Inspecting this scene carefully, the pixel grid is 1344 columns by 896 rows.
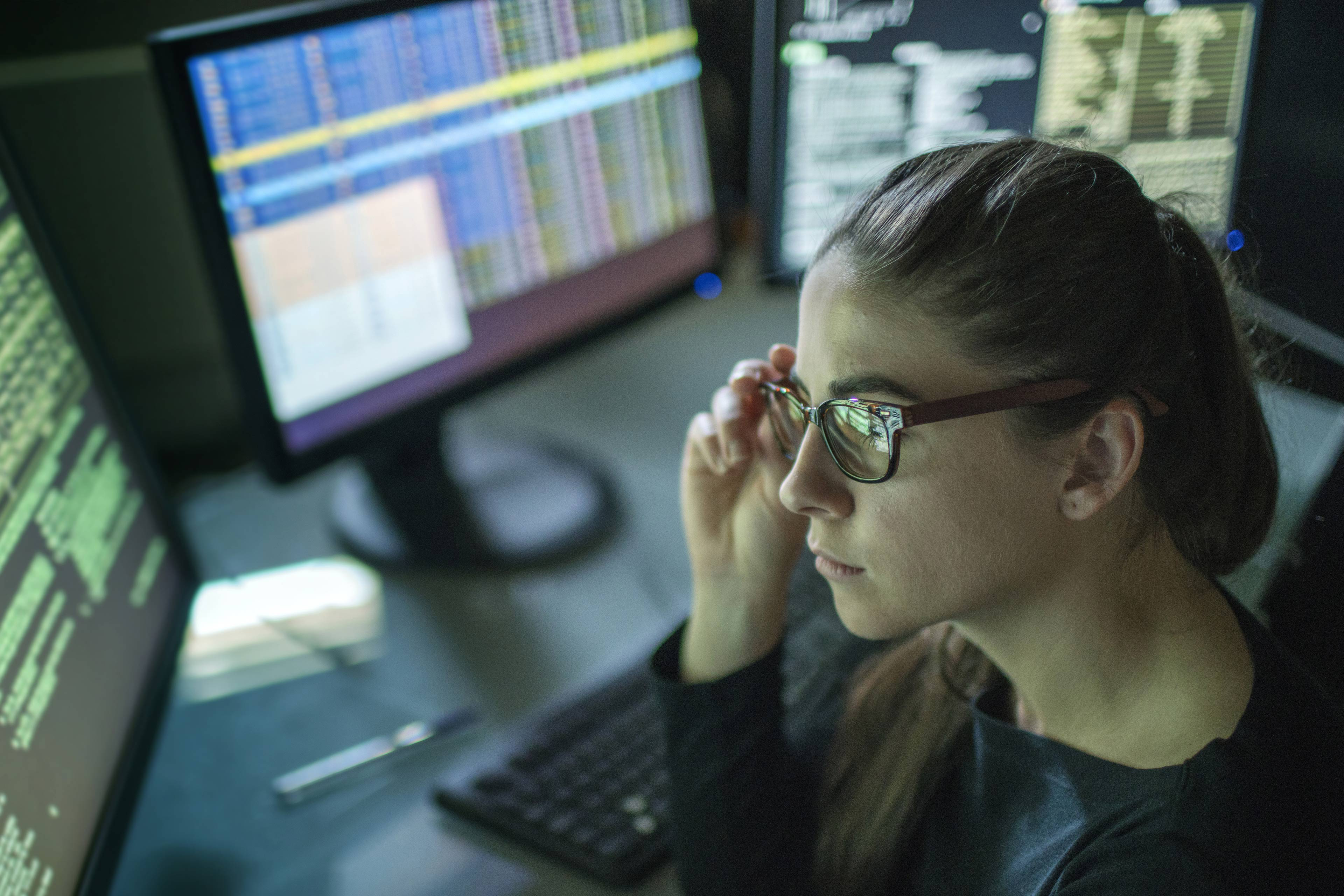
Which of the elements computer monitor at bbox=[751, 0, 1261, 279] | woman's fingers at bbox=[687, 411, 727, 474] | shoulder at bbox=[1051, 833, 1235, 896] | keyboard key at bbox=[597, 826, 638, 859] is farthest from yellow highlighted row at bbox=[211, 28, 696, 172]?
shoulder at bbox=[1051, 833, 1235, 896]

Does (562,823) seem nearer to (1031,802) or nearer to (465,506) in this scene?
(1031,802)

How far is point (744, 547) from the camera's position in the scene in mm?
861

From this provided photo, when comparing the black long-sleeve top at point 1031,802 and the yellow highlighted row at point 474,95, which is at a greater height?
the yellow highlighted row at point 474,95

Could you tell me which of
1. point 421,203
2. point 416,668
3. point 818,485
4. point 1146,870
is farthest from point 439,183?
point 1146,870

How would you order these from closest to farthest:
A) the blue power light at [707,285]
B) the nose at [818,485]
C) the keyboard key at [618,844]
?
the nose at [818,485] < the keyboard key at [618,844] < the blue power light at [707,285]

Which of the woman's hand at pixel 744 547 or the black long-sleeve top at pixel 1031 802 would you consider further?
the woman's hand at pixel 744 547

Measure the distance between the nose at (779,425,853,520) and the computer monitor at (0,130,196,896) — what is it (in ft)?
1.51

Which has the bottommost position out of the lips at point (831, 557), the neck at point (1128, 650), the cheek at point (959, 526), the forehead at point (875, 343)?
the neck at point (1128, 650)

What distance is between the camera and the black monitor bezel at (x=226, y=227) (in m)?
0.85

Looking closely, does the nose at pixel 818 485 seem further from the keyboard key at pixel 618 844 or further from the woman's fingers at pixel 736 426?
the keyboard key at pixel 618 844

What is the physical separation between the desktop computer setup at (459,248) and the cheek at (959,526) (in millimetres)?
240

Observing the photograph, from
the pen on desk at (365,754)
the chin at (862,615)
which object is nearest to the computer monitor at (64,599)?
the pen on desk at (365,754)

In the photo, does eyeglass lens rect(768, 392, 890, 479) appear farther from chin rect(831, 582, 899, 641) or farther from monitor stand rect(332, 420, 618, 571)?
monitor stand rect(332, 420, 618, 571)

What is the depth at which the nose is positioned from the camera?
663 millimetres
